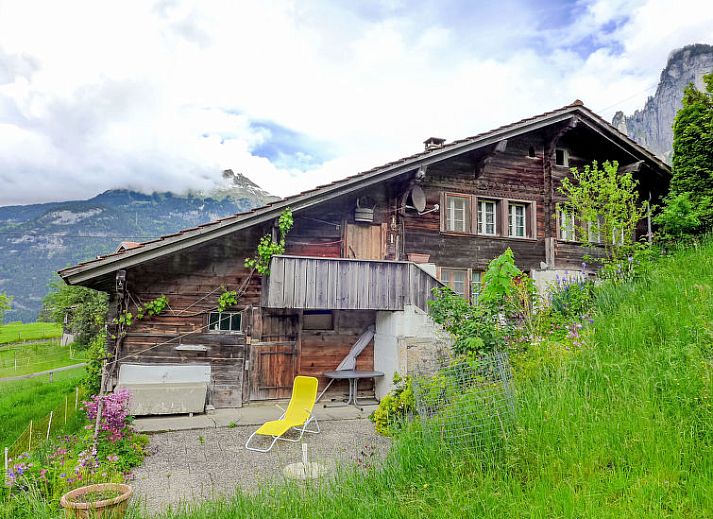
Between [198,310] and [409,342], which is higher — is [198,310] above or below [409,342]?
above

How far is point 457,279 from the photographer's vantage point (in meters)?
11.7

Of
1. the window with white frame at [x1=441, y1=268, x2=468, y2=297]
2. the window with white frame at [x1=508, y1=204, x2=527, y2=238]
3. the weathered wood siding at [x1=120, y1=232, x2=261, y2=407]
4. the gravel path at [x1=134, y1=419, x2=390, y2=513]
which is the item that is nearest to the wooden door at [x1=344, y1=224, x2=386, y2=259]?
the window with white frame at [x1=441, y1=268, x2=468, y2=297]

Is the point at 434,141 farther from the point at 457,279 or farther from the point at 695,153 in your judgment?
the point at 695,153

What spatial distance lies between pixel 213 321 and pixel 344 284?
302 centimetres

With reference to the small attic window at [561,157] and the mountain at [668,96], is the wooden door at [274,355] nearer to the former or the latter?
the small attic window at [561,157]

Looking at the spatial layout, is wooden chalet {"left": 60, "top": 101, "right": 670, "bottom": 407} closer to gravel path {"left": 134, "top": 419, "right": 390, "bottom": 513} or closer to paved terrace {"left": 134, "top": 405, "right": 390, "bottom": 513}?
paved terrace {"left": 134, "top": 405, "right": 390, "bottom": 513}

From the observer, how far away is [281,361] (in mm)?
10094

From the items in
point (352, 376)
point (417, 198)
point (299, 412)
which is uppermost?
point (417, 198)

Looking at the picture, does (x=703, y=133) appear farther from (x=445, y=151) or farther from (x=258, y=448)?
(x=258, y=448)

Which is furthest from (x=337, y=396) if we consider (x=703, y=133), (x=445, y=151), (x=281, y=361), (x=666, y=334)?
(x=703, y=133)

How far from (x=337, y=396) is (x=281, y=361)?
1.55 m

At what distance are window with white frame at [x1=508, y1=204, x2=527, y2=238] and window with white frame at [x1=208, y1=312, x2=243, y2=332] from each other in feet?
24.9

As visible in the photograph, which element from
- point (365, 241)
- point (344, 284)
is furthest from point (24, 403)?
point (365, 241)

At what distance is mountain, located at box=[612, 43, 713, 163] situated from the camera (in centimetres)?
6219
